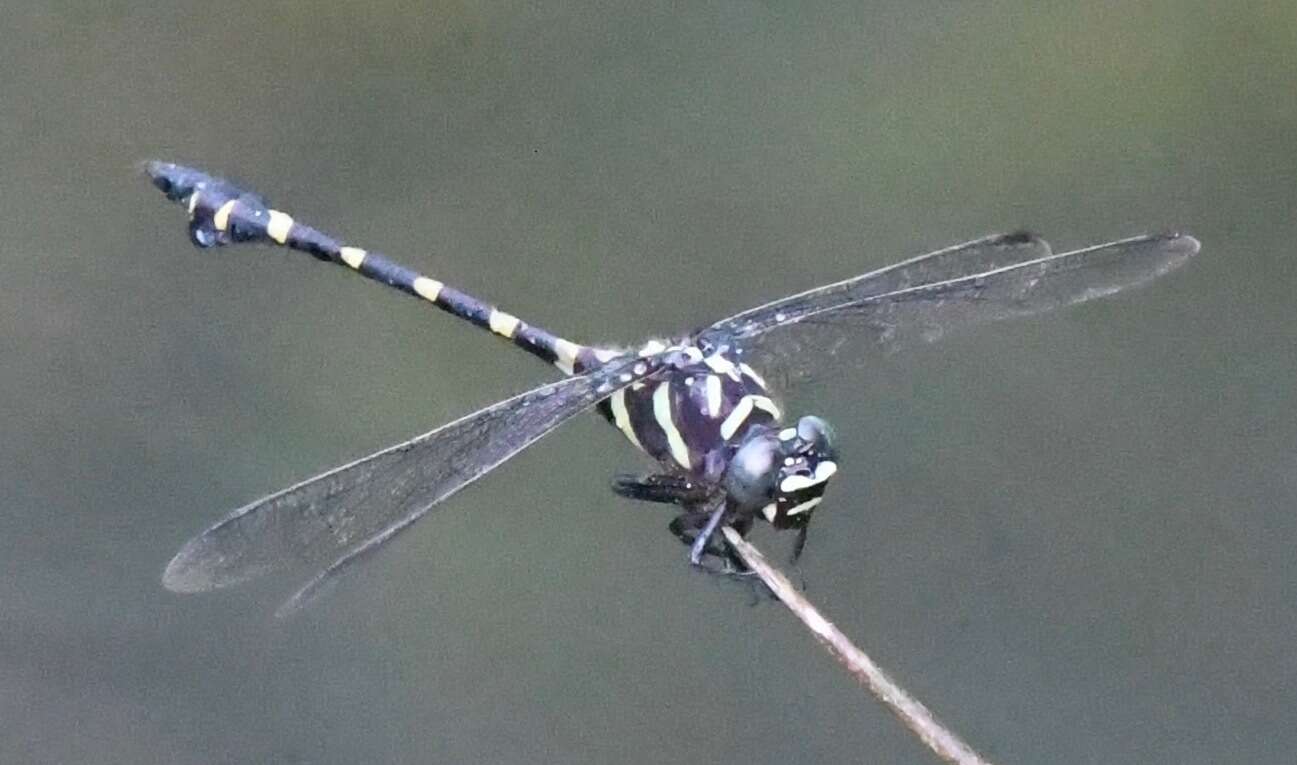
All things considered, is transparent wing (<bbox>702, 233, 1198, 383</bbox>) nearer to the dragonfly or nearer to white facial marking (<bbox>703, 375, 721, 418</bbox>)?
the dragonfly

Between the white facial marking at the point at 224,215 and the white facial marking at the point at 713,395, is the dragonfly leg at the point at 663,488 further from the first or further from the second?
the white facial marking at the point at 224,215

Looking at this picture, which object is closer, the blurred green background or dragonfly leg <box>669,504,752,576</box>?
dragonfly leg <box>669,504,752,576</box>

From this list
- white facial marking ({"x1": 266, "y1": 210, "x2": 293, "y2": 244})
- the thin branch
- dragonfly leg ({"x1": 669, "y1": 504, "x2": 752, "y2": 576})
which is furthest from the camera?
white facial marking ({"x1": 266, "y1": 210, "x2": 293, "y2": 244})

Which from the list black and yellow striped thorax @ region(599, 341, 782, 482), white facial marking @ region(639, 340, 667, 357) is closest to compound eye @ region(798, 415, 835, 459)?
black and yellow striped thorax @ region(599, 341, 782, 482)

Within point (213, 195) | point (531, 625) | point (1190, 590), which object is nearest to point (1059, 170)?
point (1190, 590)

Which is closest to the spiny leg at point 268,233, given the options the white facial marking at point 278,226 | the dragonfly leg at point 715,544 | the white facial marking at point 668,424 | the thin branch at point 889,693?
the white facial marking at point 278,226

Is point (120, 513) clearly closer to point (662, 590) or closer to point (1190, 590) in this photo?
point (662, 590)

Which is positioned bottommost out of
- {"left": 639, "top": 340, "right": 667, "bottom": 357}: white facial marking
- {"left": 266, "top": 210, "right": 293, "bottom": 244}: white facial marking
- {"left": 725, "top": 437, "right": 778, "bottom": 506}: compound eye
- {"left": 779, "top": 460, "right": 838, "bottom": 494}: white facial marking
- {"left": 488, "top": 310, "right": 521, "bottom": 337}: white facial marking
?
{"left": 779, "top": 460, "right": 838, "bottom": 494}: white facial marking
